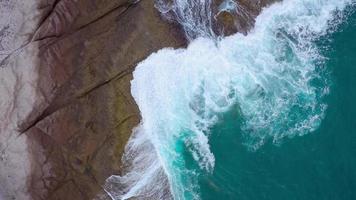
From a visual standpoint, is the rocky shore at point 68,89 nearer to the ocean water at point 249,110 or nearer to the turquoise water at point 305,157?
the ocean water at point 249,110

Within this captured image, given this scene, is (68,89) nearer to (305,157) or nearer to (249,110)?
(249,110)

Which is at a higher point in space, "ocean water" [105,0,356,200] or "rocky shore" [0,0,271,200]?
"rocky shore" [0,0,271,200]

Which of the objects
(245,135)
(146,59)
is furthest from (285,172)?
(146,59)

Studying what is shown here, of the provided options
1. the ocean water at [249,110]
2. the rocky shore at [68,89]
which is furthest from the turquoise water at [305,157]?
the rocky shore at [68,89]

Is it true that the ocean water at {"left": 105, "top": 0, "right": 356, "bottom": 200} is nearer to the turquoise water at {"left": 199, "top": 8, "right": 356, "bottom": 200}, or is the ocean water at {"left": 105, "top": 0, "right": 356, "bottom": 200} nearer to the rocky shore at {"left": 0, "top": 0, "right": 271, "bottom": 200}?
the turquoise water at {"left": 199, "top": 8, "right": 356, "bottom": 200}

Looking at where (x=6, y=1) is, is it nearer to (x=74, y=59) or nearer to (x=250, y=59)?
(x=74, y=59)

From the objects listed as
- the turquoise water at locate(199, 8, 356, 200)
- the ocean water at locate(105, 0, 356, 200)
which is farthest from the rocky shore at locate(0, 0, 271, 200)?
the turquoise water at locate(199, 8, 356, 200)

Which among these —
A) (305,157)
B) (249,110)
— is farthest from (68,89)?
(305,157)
